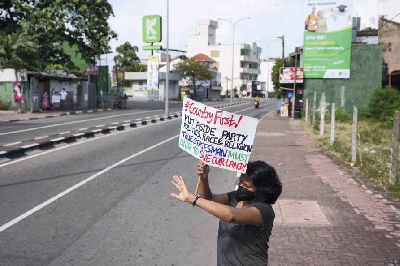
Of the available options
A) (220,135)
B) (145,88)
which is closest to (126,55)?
(145,88)

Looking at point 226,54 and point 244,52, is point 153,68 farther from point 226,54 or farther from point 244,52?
point 226,54

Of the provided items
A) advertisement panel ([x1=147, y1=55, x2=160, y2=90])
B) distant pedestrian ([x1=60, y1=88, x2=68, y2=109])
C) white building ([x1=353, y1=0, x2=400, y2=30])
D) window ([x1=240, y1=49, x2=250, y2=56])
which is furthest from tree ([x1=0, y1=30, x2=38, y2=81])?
window ([x1=240, y1=49, x2=250, y2=56])

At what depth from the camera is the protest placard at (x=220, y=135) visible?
3336 mm

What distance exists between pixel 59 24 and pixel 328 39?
71.8 feet

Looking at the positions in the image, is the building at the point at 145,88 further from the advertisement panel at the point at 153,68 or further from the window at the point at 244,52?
the window at the point at 244,52

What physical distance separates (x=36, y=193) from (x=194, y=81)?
66.4m

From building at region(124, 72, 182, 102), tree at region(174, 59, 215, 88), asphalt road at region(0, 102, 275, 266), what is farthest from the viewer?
tree at region(174, 59, 215, 88)

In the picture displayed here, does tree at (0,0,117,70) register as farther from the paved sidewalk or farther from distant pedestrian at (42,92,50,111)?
the paved sidewalk

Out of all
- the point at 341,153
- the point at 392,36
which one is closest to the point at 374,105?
the point at 392,36

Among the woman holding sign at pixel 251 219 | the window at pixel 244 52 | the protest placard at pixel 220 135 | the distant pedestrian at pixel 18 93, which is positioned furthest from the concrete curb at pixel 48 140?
the window at pixel 244 52

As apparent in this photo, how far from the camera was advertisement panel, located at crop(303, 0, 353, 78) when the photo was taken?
113ft

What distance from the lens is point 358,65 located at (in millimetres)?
35000

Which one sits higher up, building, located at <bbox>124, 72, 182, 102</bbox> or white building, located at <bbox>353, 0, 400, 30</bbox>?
white building, located at <bbox>353, 0, 400, 30</bbox>

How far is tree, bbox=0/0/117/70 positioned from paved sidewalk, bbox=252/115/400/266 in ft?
91.1
